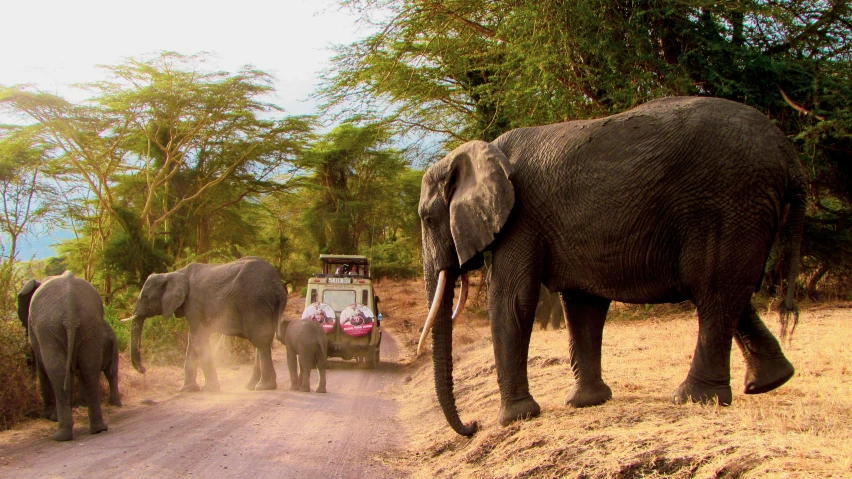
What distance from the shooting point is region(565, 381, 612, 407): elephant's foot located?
262 inches

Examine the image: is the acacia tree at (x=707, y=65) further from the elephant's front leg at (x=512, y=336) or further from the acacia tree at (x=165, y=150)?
the acacia tree at (x=165, y=150)

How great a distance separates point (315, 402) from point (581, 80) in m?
7.00

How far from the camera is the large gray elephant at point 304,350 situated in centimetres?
1294

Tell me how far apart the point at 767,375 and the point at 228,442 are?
502 centimetres

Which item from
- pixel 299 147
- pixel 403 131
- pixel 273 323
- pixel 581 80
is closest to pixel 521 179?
pixel 581 80

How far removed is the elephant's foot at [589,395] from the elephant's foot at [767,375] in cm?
117

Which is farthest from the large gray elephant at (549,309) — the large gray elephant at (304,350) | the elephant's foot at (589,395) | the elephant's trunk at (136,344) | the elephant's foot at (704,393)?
the elephant's foot at (704,393)

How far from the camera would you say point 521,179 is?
21.6 ft

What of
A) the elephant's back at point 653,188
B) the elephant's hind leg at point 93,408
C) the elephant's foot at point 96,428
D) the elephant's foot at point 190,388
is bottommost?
the elephant's foot at point 190,388

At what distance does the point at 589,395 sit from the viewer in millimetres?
6707

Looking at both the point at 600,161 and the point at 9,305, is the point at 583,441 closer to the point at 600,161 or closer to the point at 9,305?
the point at 600,161

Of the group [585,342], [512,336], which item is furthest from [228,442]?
[585,342]

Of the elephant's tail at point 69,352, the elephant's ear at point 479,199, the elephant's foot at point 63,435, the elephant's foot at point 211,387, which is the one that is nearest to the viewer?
the elephant's ear at point 479,199

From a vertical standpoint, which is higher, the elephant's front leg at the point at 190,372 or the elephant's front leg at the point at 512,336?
the elephant's front leg at the point at 512,336
